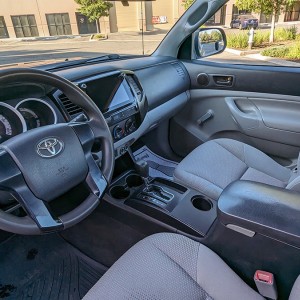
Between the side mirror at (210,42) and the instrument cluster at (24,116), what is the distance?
1.59 metres

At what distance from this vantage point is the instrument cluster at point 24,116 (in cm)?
94

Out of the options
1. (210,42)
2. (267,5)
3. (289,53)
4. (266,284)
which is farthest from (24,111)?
(267,5)

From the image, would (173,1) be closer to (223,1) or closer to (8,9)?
(8,9)

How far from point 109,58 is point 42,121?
1.07 meters

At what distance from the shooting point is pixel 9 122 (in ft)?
3.13

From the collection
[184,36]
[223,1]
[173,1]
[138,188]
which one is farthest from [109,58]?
[173,1]

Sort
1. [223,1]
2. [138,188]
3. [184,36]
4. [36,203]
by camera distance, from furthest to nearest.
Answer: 1. [184,36]
2. [223,1]
3. [138,188]
4. [36,203]

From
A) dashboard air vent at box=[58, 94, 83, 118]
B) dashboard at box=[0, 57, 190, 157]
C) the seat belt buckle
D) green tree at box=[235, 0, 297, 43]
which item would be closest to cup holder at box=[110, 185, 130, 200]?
dashboard at box=[0, 57, 190, 157]

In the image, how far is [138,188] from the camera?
4.87 ft

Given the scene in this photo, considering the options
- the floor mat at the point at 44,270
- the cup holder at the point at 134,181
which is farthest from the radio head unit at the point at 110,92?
the floor mat at the point at 44,270

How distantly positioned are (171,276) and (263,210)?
14.2 inches

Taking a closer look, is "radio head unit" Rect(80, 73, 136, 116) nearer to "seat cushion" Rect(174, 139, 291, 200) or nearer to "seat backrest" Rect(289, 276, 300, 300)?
"seat cushion" Rect(174, 139, 291, 200)

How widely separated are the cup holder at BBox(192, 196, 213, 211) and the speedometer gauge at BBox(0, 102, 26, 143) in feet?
2.65

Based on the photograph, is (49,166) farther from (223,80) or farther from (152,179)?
(223,80)
